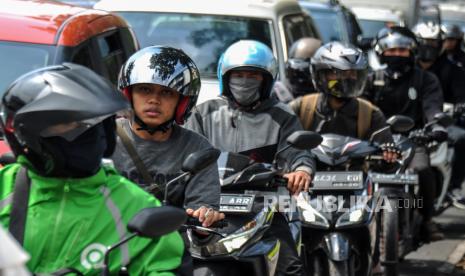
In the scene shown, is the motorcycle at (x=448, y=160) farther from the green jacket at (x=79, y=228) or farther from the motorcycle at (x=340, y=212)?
the green jacket at (x=79, y=228)

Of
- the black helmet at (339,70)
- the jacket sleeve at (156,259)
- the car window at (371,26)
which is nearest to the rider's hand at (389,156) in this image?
the black helmet at (339,70)

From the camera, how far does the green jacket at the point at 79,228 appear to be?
3492mm

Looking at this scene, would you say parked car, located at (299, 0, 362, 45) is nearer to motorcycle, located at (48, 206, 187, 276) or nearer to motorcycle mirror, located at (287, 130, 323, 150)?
motorcycle mirror, located at (287, 130, 323, 150)

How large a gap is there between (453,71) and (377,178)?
4385mm

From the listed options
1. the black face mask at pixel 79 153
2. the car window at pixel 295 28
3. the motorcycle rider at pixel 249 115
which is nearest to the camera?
the black face mask at pixel 79 153

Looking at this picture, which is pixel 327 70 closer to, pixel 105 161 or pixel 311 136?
pixel 311 136

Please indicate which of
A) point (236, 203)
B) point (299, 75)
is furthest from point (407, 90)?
point (236, 203)

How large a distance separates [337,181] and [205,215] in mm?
2436

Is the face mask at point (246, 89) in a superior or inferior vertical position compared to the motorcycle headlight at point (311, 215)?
superior

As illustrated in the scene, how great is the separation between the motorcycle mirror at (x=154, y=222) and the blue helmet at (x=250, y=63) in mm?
2992

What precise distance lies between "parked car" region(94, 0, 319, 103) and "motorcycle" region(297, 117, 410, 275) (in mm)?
3246

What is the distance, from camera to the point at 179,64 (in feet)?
16.5

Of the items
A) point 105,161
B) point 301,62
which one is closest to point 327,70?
point 301,62

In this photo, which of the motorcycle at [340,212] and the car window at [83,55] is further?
the car window at [83,55]
